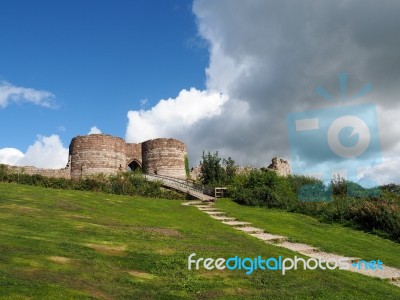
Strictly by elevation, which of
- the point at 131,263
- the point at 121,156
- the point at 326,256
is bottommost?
the point at 326,256

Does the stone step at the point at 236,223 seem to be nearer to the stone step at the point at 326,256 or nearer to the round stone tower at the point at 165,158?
the stone step at the point at 326,256

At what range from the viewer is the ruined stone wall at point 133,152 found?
54.1 m

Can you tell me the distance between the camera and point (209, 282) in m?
10.0

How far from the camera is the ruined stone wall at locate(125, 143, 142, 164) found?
54.1 meters

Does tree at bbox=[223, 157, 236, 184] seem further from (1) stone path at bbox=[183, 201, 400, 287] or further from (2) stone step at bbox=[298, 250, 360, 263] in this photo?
(2) stone step at bbox=[298, 250, 360, 263]

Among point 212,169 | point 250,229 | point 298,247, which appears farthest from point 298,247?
point 212,169

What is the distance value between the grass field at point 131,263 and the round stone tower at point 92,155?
93.7 ft

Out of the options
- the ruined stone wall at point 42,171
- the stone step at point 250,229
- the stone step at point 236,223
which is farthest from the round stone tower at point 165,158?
the stone step at point 250,229

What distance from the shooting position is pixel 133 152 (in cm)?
5453

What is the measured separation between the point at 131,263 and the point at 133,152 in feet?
146

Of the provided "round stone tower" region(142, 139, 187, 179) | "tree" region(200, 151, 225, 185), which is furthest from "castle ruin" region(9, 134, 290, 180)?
"tree" region(200, 151, 225, 185)

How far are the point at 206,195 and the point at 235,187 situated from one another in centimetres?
287

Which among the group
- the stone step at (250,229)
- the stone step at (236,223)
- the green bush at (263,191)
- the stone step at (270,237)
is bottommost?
the stone step at (270,237)

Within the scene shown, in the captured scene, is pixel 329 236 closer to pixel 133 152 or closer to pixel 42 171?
pixel 42 171
